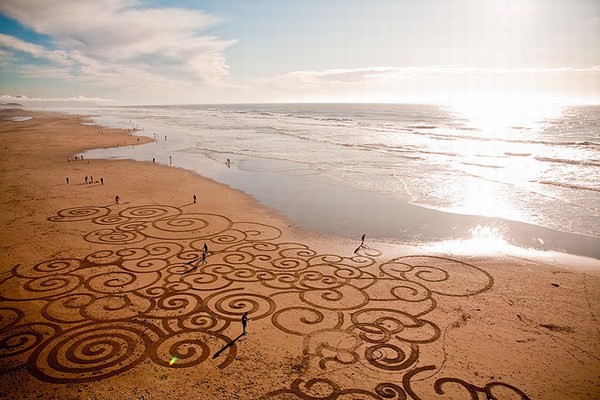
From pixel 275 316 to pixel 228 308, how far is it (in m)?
1.82

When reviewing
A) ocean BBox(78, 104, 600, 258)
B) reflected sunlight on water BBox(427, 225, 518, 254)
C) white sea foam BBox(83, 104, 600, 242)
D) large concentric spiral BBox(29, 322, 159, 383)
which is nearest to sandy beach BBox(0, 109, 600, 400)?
large concentric spiral BBox(29, 322, 159, 383)

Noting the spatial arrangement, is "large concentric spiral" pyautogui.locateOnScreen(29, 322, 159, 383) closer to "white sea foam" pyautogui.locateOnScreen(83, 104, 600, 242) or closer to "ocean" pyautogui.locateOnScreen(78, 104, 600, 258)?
"ocean" pyautogui.locateOnScreen(78, 104, 600, 258)

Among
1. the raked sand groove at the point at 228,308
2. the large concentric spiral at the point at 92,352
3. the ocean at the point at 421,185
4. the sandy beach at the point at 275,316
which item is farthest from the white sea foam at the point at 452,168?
the large concentric spiral at the point at 92,352

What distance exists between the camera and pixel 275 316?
12227 mm

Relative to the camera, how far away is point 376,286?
14320 mm

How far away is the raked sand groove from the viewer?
963 cm

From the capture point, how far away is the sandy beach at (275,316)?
9320mm

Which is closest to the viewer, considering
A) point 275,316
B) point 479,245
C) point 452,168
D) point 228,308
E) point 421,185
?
point 275,316

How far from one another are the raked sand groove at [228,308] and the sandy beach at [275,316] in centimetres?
5

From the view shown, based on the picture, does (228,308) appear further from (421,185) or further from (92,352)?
(421,185)

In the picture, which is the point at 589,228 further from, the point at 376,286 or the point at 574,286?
the point at 376,286

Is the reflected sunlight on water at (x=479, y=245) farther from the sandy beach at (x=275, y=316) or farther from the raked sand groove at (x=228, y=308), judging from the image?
the raked sand groove at (x=228, y=308)

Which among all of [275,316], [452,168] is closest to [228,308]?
[275,316]

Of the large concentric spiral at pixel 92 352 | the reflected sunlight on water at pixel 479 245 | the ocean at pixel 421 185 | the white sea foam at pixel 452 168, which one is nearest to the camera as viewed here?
the large concentric spiral at pixel 92 352
